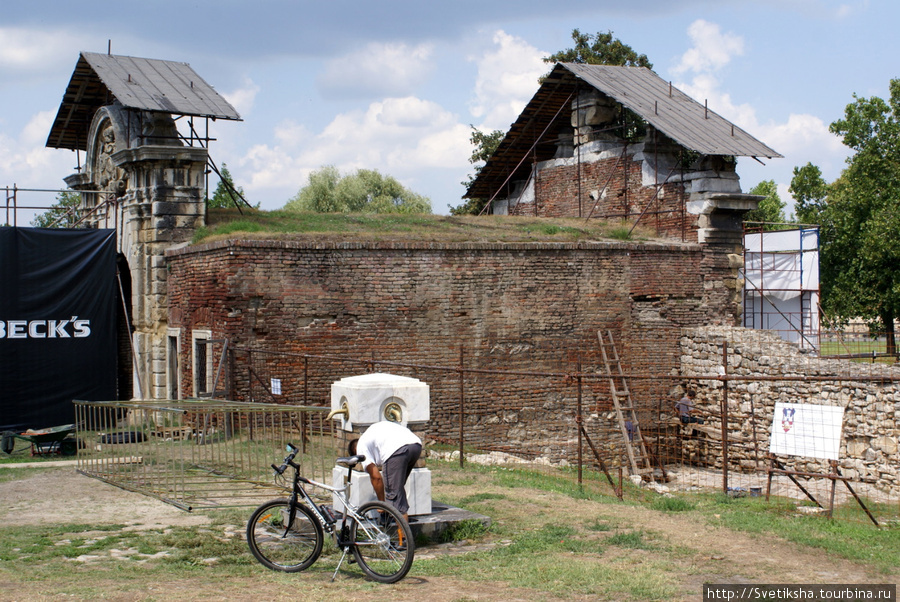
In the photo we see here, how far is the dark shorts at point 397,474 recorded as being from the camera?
314 inches

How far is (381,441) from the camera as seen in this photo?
8.07 metres

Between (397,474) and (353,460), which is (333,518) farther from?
(397,474)

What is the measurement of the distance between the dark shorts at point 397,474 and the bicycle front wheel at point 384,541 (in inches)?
23.3

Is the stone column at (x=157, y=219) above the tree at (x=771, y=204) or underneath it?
underneath

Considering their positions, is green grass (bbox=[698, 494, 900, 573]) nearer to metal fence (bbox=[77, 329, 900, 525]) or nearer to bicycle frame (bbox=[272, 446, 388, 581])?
metal fence (bbox=[77, 329, 900, 525])

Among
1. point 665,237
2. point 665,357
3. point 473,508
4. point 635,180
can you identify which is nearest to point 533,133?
point 635,180

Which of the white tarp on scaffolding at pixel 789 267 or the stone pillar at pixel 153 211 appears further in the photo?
the white tarp on scaffolding at pixel 789 267

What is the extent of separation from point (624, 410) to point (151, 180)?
10942mm

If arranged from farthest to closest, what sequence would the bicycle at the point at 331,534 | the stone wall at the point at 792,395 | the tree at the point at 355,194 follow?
1. the tree at the point at 355,194
2. the stone wall at the point at 792,395
3. the bicycle at the point at 331,534

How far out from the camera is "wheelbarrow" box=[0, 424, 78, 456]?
51.2 ft

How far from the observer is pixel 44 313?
18.6m

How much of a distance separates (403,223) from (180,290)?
197 inches

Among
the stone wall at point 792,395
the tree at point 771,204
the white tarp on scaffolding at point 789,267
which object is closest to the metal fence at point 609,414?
the stone wall at point 792,395

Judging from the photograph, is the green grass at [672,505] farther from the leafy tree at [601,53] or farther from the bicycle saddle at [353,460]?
the leafy tree at [601,53]
